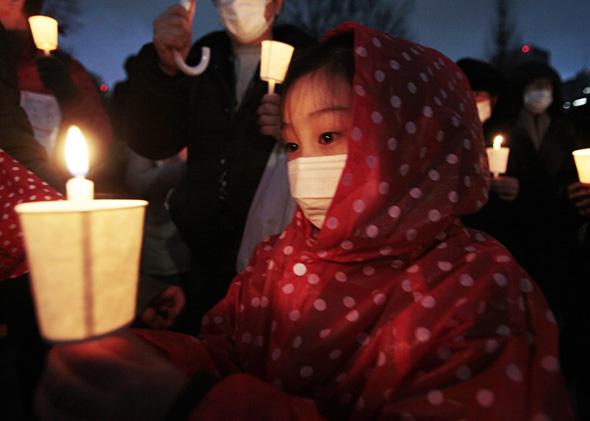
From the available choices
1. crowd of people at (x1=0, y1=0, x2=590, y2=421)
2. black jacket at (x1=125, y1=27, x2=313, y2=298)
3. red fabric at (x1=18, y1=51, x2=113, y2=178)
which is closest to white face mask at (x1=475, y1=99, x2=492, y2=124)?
crowd of people at (x1=0, y1=0, x2=590, y2=421)

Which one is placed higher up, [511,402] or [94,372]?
[94,372]

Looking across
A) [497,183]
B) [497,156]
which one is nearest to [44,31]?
[497,156]

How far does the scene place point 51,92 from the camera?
277 centimetres

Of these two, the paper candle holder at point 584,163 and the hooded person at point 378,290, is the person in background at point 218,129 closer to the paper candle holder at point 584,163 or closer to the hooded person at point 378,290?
the hooded person at point 378,290

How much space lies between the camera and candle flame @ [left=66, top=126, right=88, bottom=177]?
73 cm

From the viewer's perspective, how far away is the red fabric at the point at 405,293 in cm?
87

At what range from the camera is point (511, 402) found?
2.64ft

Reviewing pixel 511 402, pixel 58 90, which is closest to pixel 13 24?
pixel 58 90

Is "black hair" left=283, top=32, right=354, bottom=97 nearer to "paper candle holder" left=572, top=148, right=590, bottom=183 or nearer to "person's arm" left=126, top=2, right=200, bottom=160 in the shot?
"person's arm" left=126, top=2, right=200, bottom=160

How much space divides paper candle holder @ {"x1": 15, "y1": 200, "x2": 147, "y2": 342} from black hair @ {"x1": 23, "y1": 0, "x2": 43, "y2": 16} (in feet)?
7.63

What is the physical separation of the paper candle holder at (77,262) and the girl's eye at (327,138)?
0.78 meters

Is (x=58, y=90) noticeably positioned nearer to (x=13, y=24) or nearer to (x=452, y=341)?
(x=13, y=24)

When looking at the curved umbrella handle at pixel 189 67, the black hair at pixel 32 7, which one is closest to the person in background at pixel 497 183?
the curved umbrella handle at pixel 189 67

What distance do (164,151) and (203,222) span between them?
55cm
